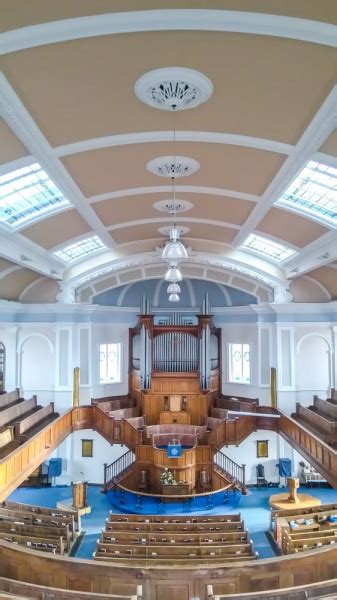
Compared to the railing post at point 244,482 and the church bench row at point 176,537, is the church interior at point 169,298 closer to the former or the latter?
the church bench row at point 176,537

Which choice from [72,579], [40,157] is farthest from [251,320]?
[40,157]

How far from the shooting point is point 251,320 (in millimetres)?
25125

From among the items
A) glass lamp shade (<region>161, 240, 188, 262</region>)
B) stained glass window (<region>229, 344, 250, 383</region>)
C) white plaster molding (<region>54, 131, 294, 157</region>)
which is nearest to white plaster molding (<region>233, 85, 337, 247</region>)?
white plaster molding (<region>54, 131, 294, 157</region>)

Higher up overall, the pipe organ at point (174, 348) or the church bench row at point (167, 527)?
the pipe organ at point (174, 348)

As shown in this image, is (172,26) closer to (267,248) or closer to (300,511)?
(267,248)

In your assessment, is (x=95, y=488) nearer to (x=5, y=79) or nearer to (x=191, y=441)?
(x=191, y=441)

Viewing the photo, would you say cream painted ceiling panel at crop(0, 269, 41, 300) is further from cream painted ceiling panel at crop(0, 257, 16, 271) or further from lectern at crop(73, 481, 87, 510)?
lectern at crop(73, 481, 87, 510)

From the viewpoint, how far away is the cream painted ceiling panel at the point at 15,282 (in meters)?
20.0

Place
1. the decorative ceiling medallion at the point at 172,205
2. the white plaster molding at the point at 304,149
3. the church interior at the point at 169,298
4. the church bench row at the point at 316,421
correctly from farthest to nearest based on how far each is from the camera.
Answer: the church bench row at the point at 316,421
the decorative ceiling medallion at the point at 172,205
the white plaster molding at the point at 304,149
the church interior at the point at 169,298

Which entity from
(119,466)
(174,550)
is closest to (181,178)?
(174,550)

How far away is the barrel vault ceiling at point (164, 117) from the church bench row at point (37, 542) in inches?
331

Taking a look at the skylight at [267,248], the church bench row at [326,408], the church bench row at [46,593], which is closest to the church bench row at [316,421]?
the church bench row at [326,408]

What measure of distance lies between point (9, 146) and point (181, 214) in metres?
7.11

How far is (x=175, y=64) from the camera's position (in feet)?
20.4
